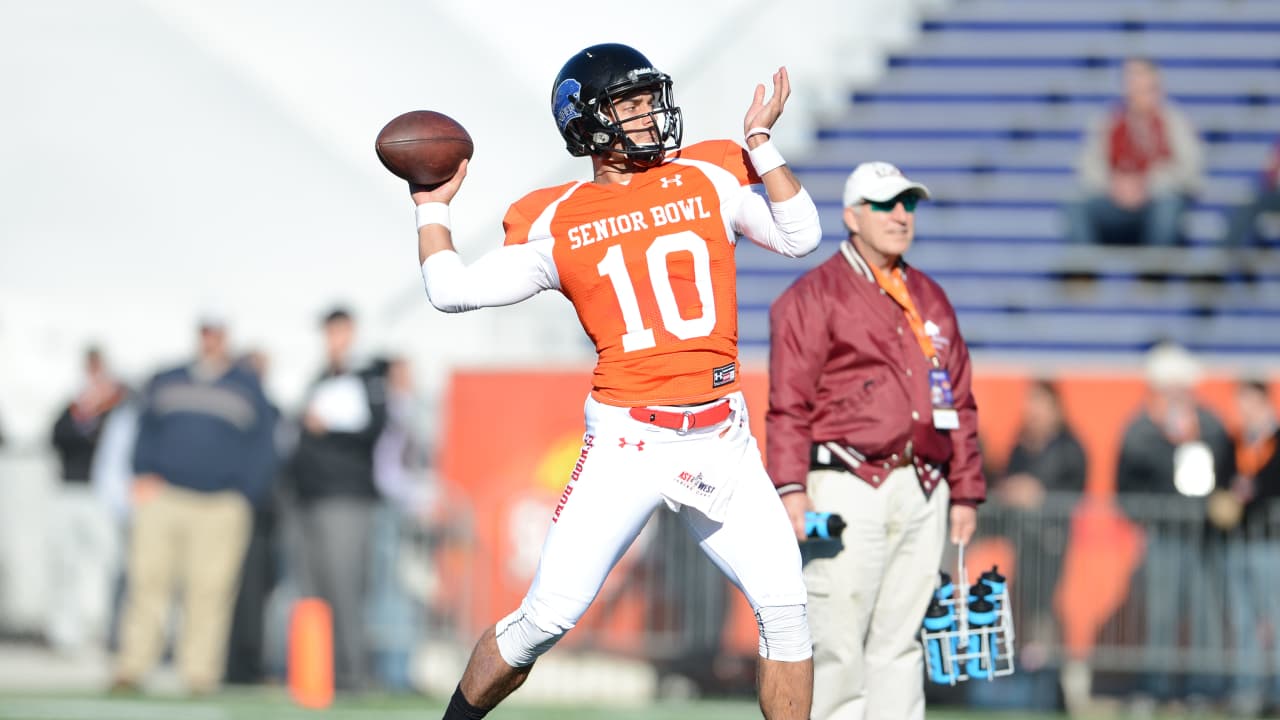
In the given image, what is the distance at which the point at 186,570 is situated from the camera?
11.8 meters

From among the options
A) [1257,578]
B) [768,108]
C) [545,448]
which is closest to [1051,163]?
[545,448]

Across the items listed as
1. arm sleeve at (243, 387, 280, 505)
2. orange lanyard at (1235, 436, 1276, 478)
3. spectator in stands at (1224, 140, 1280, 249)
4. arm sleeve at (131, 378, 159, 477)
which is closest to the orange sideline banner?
orange lanyard at (1235, 436, 1276, 478)

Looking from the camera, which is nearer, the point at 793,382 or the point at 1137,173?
the point at 793,382

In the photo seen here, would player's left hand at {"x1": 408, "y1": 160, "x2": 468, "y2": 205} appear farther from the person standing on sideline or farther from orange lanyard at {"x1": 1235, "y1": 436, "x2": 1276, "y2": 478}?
orange lanyard at {"x1": 1235, "y1": 436, "x2": 1276, "y2": 478}

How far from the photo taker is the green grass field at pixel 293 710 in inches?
391

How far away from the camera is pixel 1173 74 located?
1593cm

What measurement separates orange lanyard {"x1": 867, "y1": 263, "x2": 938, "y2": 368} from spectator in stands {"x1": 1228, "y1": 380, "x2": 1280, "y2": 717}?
4847 millimetres

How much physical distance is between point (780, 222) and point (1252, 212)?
370 inches

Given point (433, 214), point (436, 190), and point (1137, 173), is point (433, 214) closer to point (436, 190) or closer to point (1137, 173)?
point (436, 190)

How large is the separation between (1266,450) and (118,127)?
10.7 meters

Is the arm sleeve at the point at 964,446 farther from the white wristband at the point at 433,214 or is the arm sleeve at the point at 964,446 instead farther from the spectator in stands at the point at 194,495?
the spectator in stands at the point at 194,495

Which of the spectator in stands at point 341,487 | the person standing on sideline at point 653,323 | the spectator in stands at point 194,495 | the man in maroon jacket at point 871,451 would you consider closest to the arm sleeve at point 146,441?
the spectator in stands at point 194,495

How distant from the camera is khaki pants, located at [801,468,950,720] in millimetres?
6703

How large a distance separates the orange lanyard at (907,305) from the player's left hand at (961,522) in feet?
1.67
